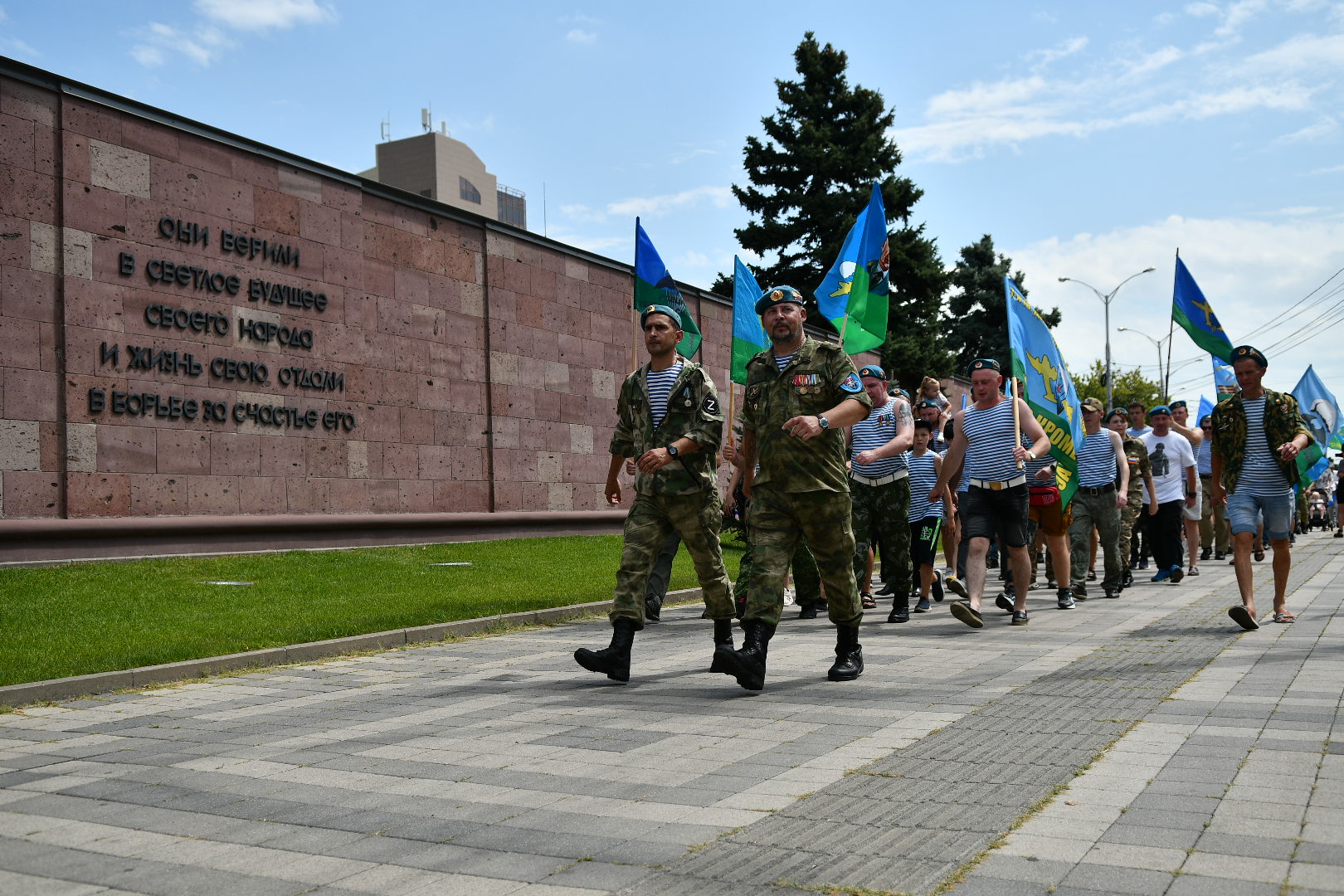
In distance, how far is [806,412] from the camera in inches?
265

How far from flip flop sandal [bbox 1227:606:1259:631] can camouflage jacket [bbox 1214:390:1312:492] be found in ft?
3.41

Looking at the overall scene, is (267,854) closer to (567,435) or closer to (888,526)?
(888,526)

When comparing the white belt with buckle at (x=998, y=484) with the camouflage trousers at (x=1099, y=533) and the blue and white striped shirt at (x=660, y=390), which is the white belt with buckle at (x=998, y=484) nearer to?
the camouflage trousers at (x=1099, y=533)

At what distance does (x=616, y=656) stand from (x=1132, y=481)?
9919mm

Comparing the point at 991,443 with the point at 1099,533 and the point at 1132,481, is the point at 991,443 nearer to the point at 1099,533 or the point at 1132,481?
the point at 1099,533

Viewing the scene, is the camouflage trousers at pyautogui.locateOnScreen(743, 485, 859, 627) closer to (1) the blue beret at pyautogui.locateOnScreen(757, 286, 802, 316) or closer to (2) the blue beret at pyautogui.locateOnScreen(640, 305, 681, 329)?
(1) the blue beret at pyautogui.locateOnScreen(757, 286, 802, 316)

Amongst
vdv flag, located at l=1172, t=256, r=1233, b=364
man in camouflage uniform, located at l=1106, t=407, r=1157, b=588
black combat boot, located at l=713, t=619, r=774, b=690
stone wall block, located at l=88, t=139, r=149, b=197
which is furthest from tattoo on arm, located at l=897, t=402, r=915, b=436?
stone wall block, located at l=88, t=139, r=149, b=197

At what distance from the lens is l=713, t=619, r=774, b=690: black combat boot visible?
20.7 feet

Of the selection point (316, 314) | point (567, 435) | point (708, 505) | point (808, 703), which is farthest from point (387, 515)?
point (808, 703)

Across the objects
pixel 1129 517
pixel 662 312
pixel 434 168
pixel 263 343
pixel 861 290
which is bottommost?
pixel 1129 517

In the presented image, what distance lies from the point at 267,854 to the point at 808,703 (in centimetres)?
303

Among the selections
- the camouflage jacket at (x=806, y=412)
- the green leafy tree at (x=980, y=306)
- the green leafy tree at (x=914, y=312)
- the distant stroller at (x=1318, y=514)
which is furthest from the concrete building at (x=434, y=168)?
the camouflage jacket at (x=806, y=412)

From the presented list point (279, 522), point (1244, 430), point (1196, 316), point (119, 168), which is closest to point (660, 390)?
point (1244, 430)

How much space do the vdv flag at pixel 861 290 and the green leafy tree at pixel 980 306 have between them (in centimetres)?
5378
